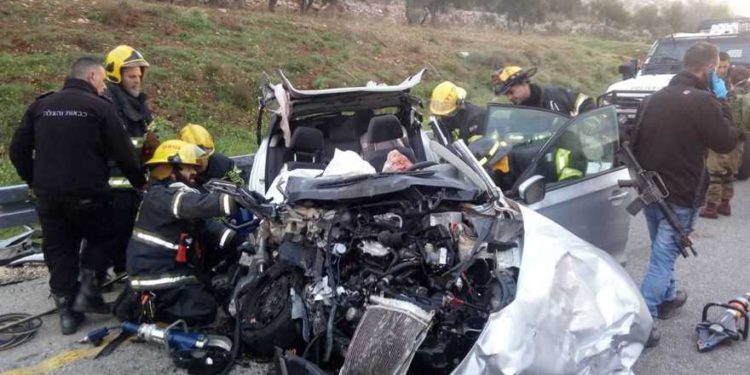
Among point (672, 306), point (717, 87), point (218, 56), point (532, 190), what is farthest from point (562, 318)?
point (218, 56)

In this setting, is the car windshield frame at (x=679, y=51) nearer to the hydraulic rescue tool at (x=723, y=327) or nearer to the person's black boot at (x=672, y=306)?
the person's black boot at (x=672, y=306)

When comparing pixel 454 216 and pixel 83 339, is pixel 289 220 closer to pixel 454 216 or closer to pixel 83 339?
pixel 454 216

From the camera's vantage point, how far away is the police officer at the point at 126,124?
5145 millimetres

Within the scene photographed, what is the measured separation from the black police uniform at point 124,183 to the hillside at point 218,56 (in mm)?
3335

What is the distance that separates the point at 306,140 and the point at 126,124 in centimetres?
156

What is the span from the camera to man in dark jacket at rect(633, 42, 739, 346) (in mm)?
4422

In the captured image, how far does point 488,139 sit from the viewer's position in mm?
4746

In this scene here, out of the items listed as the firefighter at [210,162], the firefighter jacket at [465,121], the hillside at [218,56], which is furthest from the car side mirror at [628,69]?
the firefighter at [210,162]

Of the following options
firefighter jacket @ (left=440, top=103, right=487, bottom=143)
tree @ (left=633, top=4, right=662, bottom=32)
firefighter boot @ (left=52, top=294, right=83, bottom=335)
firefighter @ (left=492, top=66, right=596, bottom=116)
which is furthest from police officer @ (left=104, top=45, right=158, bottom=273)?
tree @ (left=633, top=4, right=662, bottom=32)

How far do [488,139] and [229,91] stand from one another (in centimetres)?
1007

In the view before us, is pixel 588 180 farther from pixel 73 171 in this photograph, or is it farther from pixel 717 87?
pixel 717 87

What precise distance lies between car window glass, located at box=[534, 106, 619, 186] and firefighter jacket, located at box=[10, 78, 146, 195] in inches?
122

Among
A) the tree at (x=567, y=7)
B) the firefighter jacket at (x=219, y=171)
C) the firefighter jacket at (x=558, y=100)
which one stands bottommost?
the firefighter jacket at (x=219, y=171)

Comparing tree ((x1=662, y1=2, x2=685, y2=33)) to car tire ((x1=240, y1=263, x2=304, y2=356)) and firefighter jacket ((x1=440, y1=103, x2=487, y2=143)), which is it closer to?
firefighter jacket ((x1=440, y1=103, x2=487, y2=143))
